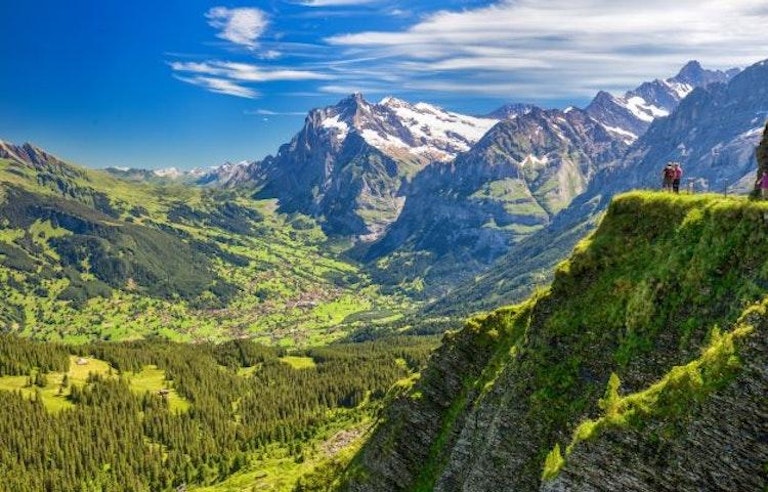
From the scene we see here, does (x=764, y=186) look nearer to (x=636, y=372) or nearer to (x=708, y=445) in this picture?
(x=636, y=372)

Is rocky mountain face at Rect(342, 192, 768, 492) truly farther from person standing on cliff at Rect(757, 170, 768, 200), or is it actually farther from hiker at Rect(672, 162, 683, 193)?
hiker at Rect(672, 162, 683, 193)

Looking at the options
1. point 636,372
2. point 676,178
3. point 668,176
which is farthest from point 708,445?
point 668,176

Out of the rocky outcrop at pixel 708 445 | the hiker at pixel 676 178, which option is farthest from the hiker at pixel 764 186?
the rocky outcrop at pixel 708 445

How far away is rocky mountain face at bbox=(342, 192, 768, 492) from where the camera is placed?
2728cm

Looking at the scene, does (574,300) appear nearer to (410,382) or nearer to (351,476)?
(410,382)

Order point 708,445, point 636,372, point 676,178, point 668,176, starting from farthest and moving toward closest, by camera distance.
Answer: point 668,176 → point 676,178 → point 636,372 → point 708,445

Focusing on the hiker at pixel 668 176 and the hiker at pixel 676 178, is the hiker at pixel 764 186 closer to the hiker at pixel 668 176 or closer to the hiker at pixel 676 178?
the hiker at pixel 676 178

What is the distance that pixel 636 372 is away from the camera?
3781 cm

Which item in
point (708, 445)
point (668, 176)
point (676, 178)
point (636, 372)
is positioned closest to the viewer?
point (708, 445)

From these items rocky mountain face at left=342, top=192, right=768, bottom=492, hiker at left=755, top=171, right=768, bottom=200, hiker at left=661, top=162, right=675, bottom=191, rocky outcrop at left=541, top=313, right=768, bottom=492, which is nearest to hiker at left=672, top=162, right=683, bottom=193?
hiker at left=661, top=162, right=675, bottom=191

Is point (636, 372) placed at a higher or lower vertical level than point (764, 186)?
lower

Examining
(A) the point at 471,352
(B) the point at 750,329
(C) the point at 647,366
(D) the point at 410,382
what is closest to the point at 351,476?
(D) the point at 410,382

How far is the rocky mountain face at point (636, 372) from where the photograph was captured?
27281mm

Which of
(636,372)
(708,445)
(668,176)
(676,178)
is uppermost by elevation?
(668,176)
